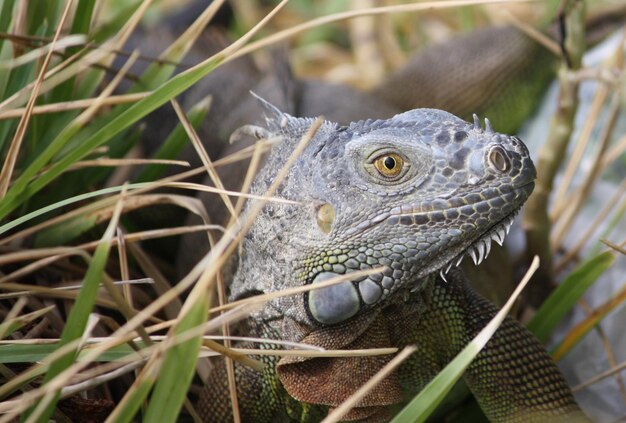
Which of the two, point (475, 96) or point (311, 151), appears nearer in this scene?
point (311, 151)

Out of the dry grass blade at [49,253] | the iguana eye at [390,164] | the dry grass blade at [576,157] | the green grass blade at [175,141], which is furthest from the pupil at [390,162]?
the dry grass blade at [576,157]

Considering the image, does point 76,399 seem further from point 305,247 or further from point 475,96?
point 475,96

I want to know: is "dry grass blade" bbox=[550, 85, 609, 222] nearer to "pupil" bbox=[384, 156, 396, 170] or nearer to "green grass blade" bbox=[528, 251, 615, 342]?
"green grass blade" bbox=[528, 251, 615, 342]

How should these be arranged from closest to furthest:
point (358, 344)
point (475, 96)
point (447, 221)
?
point (447, 221), point (358, 344), point (475, 96)

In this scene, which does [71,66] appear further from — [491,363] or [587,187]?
[587,187]

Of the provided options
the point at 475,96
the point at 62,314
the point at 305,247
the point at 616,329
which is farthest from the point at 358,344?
the point at 475,96

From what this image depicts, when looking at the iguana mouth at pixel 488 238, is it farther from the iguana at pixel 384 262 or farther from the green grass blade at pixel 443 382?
the green grass blade at pixel 443 382

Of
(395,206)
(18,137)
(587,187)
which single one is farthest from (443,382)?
(587,187)
